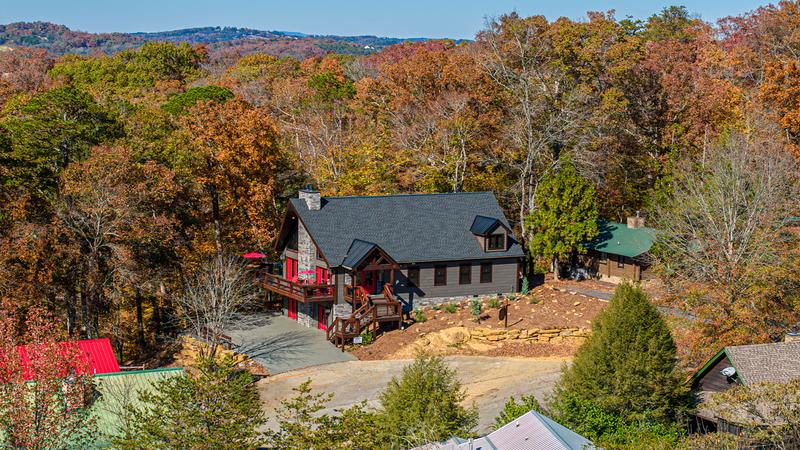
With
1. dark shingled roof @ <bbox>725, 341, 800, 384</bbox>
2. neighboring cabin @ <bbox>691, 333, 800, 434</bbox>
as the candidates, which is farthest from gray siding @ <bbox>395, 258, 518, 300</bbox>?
dark shingled roof @ <bbox>725, 341, 800, 384</bbox>

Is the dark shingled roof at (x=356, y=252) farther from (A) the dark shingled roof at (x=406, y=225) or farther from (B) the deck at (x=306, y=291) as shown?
(B) the deck at (x=306, y=291)

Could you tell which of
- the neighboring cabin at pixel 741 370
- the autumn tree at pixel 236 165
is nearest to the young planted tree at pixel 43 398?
the neighboring cabin at pixel 741 370

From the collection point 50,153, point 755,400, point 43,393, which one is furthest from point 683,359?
point 50,153

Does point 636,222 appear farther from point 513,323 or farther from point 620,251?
point 513,323

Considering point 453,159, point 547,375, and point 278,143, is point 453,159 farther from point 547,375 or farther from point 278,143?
point 547,375

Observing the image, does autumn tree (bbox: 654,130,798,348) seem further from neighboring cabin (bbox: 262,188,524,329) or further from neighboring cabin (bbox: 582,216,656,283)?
neighboring cabin (bbox: 262,188,524,329)
